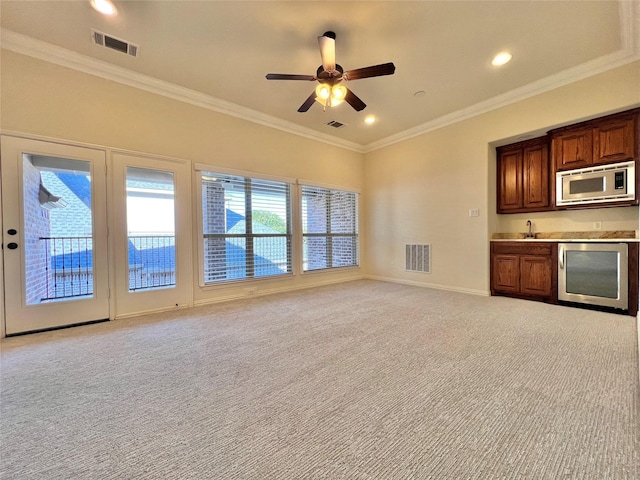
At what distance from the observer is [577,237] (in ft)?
12.4

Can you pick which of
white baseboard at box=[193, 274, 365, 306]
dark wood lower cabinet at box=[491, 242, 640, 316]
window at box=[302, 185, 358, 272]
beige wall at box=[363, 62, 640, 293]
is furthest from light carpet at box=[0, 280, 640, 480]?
window at box=[302, 185, 358, 272]

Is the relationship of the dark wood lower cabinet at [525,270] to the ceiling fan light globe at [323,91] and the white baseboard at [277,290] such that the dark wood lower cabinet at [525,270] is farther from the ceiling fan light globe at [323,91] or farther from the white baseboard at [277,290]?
the ceiling fan light globe at [323,91]

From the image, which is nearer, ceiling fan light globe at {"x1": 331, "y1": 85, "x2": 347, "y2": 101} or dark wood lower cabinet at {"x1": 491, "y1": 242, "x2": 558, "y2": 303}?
ceiling fan light globe at {"x1": 331, "y1": 85, "x2": 347, "y2": 101}

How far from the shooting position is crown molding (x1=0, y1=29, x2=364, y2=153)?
8.93ft

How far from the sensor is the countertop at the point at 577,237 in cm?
330

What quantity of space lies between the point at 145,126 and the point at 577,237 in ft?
20.8

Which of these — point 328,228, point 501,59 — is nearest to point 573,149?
point 501,59

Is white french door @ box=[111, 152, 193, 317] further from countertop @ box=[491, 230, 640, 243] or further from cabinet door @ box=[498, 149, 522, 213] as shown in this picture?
cabinet door @ box=[498, 149, 522, 213]

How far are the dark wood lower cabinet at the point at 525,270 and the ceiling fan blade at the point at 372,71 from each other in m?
3.31

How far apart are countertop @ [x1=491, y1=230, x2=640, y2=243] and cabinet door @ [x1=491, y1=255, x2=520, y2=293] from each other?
1.02ft

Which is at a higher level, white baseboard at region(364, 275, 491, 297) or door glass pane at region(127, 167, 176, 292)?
door glass pane at region(127, 167, 176, 292)

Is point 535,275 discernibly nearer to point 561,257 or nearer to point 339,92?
point 561,257

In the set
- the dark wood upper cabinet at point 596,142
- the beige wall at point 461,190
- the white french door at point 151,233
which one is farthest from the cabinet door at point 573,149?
the white french door at point 151,233

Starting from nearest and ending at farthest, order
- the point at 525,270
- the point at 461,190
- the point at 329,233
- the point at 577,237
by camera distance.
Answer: the point at 577,237, the point at 525,270, the point at 461,190, the point at 329,233
